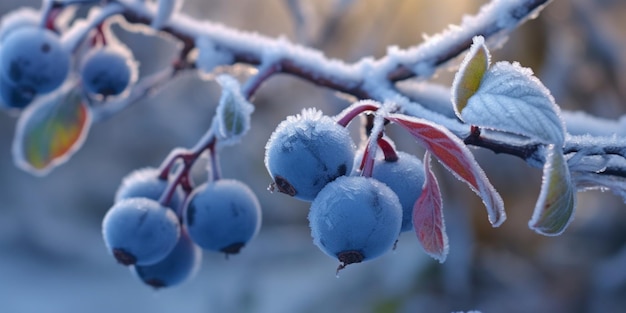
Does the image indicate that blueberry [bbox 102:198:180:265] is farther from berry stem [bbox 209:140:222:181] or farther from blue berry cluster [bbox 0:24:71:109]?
blue berry cluster [bbox 0:24:71:109]

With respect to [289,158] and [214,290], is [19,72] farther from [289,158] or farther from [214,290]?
[214,290]

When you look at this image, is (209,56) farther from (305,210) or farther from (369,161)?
(305,210)

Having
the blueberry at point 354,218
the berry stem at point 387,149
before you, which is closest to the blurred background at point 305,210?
the berry stem at point 387,149

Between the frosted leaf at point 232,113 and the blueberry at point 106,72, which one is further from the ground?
the blueberry at point 106,72

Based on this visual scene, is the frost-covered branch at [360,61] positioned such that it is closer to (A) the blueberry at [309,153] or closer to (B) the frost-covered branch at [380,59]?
(B) the frost-covered branch at [380,59]

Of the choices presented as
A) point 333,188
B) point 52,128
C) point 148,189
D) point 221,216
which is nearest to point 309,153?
point 333,188

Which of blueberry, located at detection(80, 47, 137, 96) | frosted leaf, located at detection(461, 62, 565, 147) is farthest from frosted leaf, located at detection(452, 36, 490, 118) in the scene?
blueberry, located at detection(80, 47, 137, 96)
